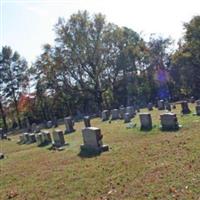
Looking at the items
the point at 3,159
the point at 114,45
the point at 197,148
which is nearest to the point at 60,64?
the point at 114,45

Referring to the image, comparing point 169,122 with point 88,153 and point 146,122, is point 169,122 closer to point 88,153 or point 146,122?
point 146,122

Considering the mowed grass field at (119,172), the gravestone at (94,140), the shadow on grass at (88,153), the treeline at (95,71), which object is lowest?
the mowed grass field at (119,172)

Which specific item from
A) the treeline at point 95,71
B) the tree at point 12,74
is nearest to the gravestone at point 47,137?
the treeline at point 95,71

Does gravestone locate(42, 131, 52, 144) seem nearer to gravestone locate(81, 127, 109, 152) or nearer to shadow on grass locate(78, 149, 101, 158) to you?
gravestone locate(81, 127, 109, 152)

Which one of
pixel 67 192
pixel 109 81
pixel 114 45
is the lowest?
pixel 67 192

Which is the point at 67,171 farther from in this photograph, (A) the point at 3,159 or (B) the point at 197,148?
(A) the point at 3,159

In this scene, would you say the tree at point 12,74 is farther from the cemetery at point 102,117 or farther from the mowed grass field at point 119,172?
the mowed grass field at point 119,172

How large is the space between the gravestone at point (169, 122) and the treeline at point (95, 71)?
31.7 m

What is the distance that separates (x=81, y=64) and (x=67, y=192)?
1707 inches

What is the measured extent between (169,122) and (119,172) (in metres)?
8.05

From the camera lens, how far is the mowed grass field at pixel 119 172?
32.7 feet

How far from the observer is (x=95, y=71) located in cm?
5447

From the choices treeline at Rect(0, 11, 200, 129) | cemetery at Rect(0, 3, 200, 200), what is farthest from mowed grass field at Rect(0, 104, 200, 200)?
treeline at Rect(0, 11, 200, 129)

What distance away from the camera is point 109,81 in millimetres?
59594
